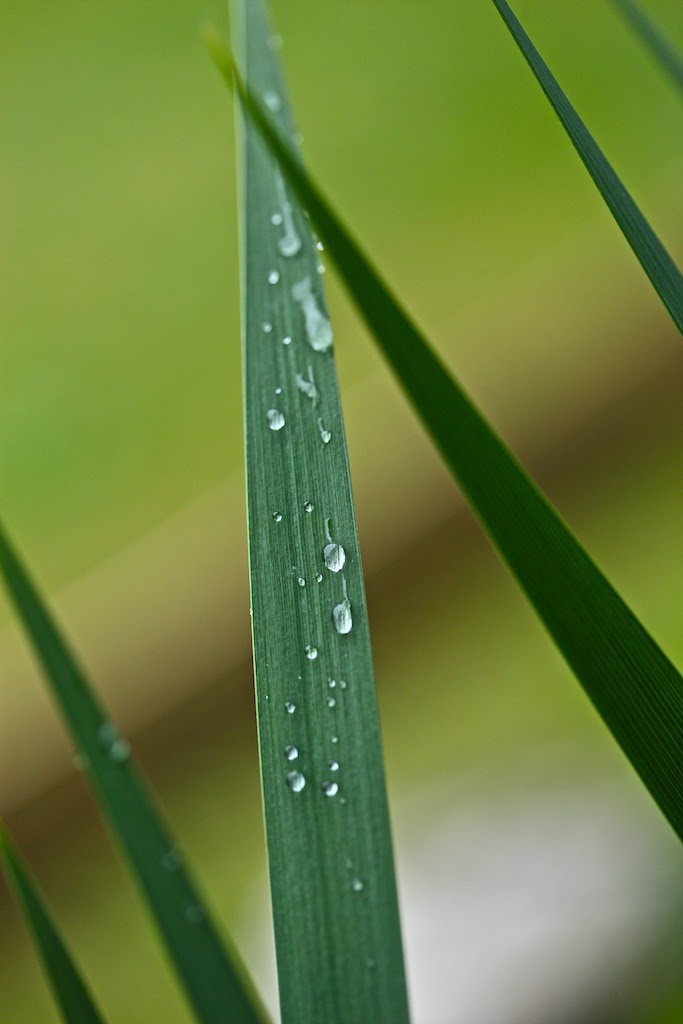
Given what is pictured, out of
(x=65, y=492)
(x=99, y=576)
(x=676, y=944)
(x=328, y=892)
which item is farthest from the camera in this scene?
(x=65, y=492)

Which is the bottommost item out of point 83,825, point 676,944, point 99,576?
point 676,944

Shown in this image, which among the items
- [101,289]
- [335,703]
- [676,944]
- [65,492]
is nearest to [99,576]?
[65,492]

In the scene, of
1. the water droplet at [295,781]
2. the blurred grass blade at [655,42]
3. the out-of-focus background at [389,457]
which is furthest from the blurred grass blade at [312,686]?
the out-of-focus background at [389,457]

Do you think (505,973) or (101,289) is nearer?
(505,973)

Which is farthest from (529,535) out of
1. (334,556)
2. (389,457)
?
(389,457)

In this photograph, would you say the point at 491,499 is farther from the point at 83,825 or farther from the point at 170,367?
the point at 170,367

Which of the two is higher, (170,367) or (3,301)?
(3,301)

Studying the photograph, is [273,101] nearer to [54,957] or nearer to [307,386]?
[307,386]
